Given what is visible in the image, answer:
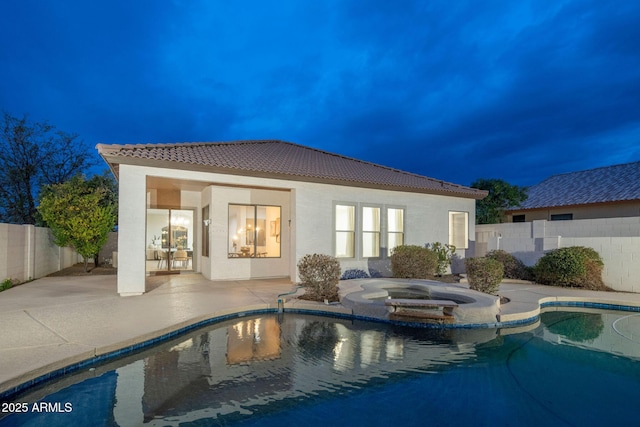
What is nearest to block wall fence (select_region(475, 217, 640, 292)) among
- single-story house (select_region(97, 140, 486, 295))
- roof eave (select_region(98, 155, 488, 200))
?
single-story house (select_region(97, 140, 486, 295))

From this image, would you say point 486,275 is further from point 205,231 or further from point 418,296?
point 205,231

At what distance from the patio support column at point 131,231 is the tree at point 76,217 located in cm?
535

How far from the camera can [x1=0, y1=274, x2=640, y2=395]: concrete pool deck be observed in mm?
4074

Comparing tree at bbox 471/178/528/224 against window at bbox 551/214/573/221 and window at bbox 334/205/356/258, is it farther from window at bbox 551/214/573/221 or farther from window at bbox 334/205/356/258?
window at bbox 334/205/356/258

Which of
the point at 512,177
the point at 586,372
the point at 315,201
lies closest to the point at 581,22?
the point at 315,201

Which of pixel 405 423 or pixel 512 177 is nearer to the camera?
pixel 405 423

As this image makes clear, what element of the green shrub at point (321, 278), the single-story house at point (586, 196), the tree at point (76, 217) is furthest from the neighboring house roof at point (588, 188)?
the tree at point (76, 217)

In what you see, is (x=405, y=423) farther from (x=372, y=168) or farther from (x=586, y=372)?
(x=372, y=168)

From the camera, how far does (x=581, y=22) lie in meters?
23.3

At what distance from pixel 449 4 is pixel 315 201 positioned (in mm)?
18556

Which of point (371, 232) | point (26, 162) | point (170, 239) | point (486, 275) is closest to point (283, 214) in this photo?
point (371, 232)

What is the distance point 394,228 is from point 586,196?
42.7 ft

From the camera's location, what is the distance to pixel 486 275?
26.1 ft

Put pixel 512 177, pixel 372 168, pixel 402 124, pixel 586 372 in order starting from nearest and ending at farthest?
pixel 586 372, pixel 372 168, pixel 402 124, pixel 512 177
